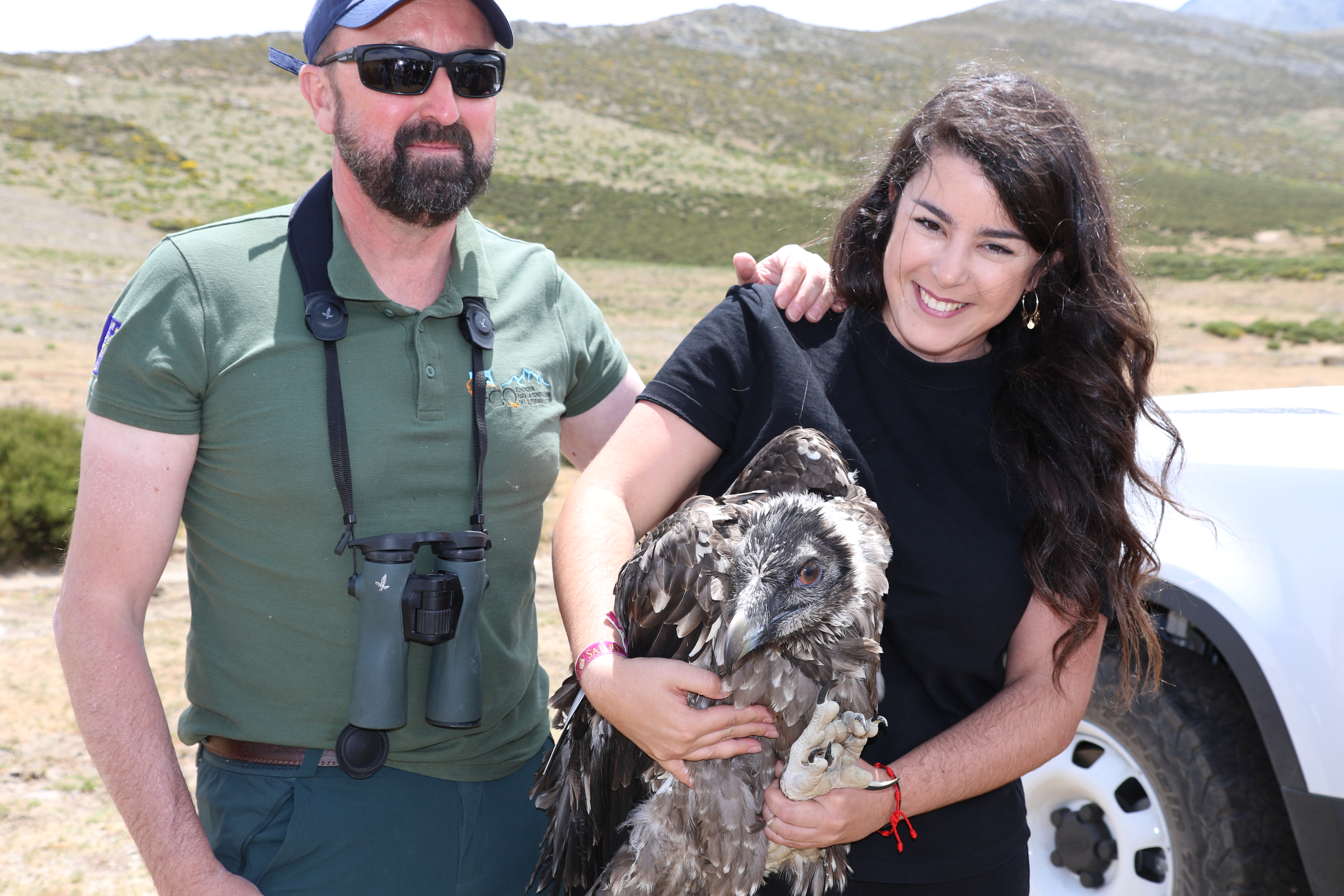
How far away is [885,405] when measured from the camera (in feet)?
7.32

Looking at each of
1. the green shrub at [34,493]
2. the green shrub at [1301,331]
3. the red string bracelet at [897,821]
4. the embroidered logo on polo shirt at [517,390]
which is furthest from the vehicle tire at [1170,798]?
the green shrub at [1301,331]

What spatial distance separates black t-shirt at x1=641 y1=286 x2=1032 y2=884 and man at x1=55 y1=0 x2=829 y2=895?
201mm

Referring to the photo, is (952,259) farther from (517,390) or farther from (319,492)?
(319,492)

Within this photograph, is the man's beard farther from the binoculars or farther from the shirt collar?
the binoculars

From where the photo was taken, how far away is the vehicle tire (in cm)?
311

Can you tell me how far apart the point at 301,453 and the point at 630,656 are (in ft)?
2.98

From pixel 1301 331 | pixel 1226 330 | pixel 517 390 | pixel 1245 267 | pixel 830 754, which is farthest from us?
pixel 1245 267

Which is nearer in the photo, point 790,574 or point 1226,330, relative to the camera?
point 790,574

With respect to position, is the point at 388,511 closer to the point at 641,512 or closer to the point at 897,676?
the point at 641,512

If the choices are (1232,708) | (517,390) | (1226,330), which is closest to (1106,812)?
(1232,708)

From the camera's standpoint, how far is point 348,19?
2.37 meters

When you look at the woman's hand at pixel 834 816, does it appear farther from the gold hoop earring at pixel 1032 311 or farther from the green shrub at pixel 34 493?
the green shrub at pixel 34 493

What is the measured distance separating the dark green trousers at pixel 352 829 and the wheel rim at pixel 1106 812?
6.23 feet

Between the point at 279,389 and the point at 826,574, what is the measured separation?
4.42 ft
